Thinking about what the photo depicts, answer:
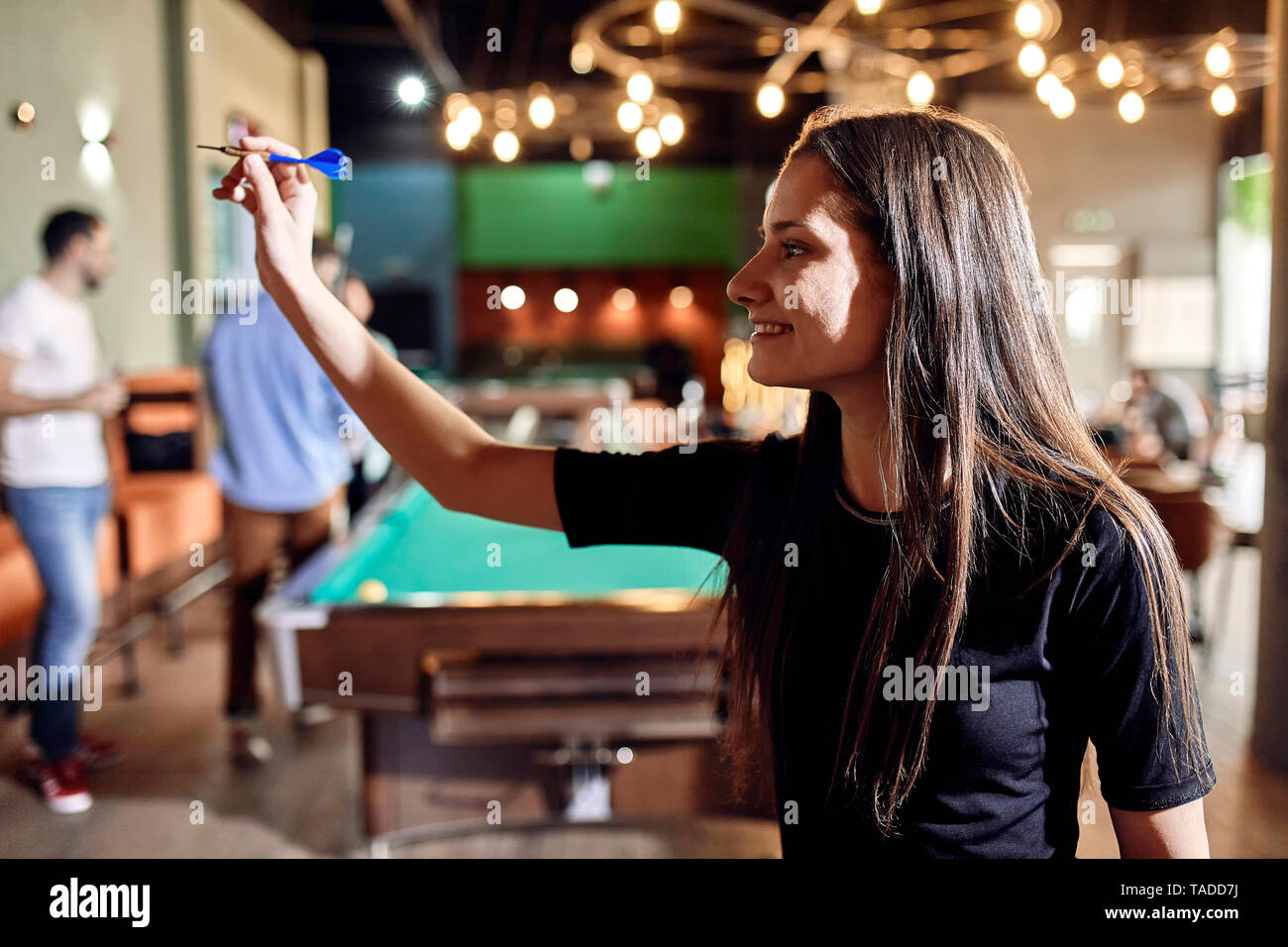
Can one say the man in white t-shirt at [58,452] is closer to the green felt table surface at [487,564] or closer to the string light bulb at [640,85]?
the green felt table surface at [487,564]

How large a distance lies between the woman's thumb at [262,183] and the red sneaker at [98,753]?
9.76ft

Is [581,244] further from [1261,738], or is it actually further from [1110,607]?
[1110,607]

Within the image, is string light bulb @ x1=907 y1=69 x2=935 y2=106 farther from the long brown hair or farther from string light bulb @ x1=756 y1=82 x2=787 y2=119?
the long brown hair

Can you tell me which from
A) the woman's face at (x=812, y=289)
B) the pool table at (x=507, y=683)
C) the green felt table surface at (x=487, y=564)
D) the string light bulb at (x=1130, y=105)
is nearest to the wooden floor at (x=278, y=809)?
the pool table at (x=507, y=683)

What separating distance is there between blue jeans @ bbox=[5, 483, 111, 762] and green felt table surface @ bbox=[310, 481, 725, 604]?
33.9 inches

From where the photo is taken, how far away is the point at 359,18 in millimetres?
9828

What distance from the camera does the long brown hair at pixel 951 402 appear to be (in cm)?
92

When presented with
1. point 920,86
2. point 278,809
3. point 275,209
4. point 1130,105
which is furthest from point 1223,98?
point 275,209

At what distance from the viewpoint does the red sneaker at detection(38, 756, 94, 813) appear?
308 centimetres

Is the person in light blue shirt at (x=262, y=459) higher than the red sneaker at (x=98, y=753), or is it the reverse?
the person in light blue shirt at (x=262, y=459)

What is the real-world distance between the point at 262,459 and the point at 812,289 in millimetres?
3016

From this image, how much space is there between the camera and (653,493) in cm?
110
